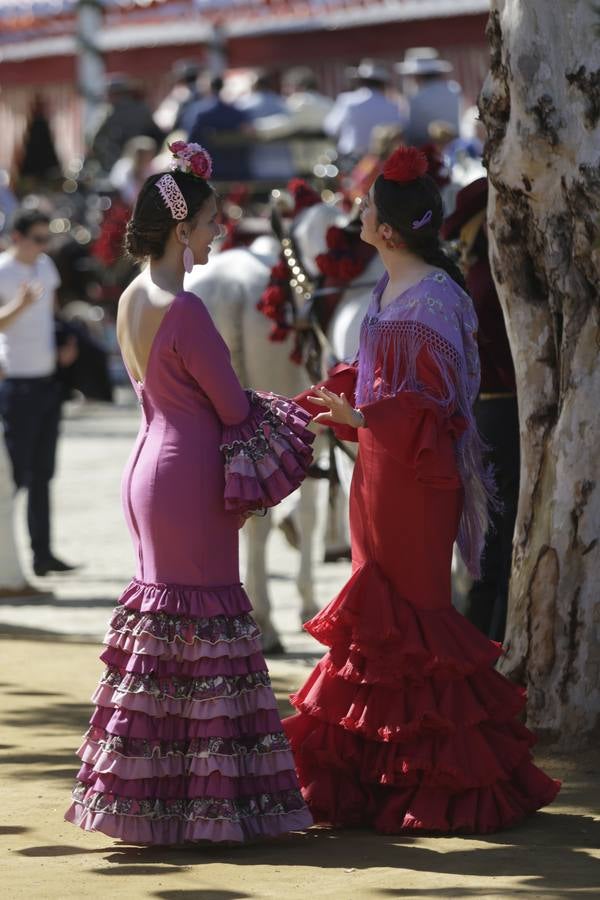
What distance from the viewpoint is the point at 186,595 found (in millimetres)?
5535

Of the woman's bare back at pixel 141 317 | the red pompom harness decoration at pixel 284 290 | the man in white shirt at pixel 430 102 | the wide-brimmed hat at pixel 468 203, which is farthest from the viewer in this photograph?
the man in white shirt at pixel 430 102

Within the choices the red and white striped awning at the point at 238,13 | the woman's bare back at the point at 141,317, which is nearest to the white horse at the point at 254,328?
the woman's bare back at the point at 141,317

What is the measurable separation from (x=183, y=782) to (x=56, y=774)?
56.1 inches

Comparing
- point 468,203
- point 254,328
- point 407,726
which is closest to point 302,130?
point 254,328

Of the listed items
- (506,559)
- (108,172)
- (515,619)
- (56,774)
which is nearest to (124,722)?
(56,774)

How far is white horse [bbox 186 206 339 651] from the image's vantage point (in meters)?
9.38

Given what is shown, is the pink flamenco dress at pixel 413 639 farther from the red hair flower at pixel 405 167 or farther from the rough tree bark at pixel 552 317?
the rough tree bark at pixel 552 317

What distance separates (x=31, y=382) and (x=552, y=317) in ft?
18.4

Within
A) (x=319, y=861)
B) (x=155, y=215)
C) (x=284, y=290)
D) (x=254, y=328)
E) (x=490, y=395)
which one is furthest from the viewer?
(x=254, y=328)

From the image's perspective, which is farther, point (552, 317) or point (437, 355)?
point (552, 317)

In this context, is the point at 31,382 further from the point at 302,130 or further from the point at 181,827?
the point at 302,130

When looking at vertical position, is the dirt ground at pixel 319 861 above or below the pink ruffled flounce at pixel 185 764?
below

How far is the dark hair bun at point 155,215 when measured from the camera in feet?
18.3

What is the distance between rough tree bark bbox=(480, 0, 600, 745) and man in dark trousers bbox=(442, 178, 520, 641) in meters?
0.65
